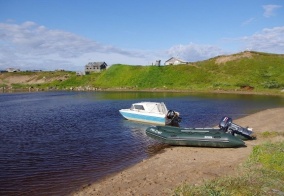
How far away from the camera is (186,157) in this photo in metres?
21.0

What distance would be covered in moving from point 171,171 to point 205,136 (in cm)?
633

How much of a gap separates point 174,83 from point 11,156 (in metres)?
83.1

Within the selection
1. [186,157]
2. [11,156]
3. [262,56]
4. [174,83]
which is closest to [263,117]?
[186,157]

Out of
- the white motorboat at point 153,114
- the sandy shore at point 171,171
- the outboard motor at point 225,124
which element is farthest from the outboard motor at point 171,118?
the sandy shore at point 171,171

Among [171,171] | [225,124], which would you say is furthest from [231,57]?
[171,171]

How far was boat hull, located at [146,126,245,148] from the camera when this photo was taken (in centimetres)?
2288

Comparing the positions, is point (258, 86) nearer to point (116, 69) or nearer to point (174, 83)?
point (174, 83)

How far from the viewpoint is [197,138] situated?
77.0 feet

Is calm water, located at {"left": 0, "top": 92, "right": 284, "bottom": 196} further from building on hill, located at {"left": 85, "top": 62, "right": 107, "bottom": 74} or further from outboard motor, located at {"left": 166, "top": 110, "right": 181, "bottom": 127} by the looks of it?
building on hill, located at {"left": 85, "top": 62, "right": 107, "bottom": 74}

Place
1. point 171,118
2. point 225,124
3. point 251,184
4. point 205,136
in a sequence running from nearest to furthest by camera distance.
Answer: point 251,184
point 205,136
point 225,124
point 171,118

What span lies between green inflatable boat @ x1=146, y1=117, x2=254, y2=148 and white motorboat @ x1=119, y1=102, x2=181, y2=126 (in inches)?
296

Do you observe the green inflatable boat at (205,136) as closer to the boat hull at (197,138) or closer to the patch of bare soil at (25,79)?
the boat hull at (197,138)

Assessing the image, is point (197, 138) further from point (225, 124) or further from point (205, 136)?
point (225, 124)

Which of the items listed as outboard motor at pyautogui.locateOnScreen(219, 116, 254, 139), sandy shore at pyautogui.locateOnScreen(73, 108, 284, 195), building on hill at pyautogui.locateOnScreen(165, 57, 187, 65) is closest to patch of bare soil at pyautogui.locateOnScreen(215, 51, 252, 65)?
building on hill at pyautogui.locateOnScreen(165, 57, 187, 65)
